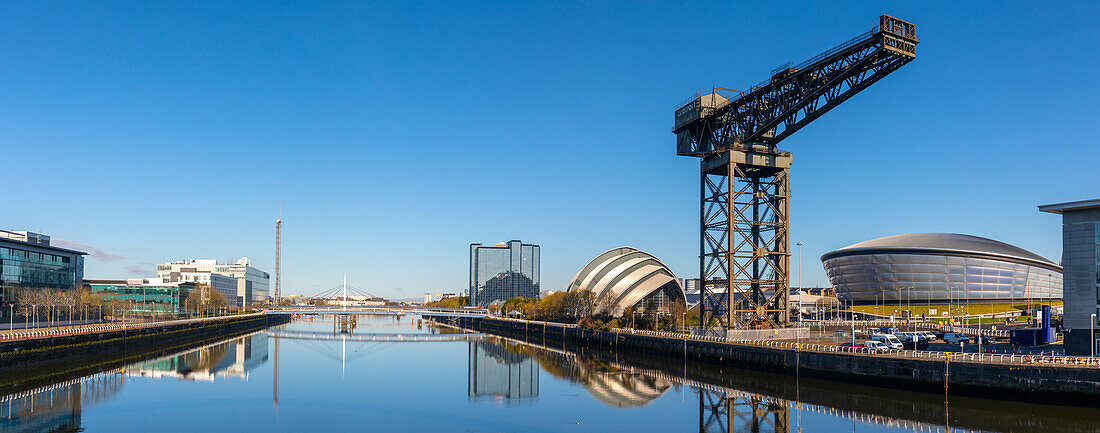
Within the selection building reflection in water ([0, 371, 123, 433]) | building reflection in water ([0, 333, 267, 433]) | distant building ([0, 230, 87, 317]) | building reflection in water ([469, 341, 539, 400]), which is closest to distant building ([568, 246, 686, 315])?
building reflection in water ([469, 341, 539, 400])

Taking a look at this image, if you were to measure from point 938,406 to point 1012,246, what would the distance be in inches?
4293

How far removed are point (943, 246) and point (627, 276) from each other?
5155 cm

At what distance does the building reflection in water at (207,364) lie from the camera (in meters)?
51.8

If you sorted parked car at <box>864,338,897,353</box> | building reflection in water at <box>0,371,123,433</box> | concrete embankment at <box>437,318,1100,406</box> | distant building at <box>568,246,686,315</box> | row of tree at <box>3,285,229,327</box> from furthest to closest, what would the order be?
distant building at <box>568,246,686,315</box> → row of tree at <box>3,285,229,327</box> → parked car at <box>864,338,897,353</box> → concrete embankment at <box>437,318,1100,406</box> → building reflection in water at <box>0,371,123,433</box>

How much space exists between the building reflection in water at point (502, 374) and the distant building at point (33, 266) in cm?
4857

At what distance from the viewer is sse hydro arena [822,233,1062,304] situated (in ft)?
387

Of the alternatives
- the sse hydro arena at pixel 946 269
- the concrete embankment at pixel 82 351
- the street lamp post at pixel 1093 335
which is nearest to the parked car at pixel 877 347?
the street lamp post at pixel 1093 335

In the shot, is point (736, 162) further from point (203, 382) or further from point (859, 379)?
point (203, 382)

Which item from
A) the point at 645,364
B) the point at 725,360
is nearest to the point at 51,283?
the point at 645,364

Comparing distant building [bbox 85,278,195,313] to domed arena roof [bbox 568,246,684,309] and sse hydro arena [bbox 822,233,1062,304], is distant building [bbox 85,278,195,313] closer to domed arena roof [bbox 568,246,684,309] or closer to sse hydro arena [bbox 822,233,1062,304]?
domed arena roof [bbox 568,246,684,309]

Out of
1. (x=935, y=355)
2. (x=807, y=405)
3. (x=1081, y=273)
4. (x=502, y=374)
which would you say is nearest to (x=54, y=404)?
(x=502, y=374)

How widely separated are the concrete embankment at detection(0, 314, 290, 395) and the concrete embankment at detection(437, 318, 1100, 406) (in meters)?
43.3

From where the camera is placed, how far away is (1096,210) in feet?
136

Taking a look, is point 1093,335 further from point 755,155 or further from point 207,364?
point 207,364
